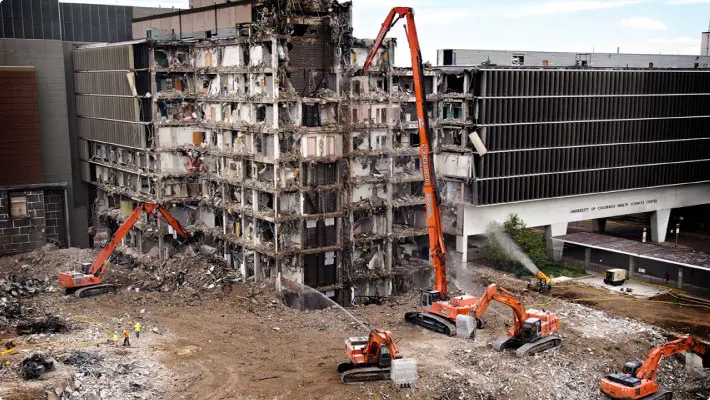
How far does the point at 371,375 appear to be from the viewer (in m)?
38.0

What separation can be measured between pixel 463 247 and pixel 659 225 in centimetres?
2563

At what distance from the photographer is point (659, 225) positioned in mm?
78125

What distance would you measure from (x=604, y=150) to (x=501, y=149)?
1310 cm

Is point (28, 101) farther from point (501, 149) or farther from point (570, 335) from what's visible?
point (570, 335)

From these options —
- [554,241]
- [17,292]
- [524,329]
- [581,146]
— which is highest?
[581,146]

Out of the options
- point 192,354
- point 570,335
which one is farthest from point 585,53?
point 192,354

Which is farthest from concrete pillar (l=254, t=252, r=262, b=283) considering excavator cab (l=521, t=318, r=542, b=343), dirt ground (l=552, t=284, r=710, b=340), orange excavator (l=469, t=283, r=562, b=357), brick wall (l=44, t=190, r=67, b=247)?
brick wall (l=44, t=190, r=67, b=247)

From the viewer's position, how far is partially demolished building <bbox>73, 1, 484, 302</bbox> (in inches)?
2009

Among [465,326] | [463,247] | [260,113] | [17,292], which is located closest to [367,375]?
[465,326]

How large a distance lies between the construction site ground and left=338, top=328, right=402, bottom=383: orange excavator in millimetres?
543

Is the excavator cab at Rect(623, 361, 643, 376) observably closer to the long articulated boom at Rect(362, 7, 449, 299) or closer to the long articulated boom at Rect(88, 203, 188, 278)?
the long articulated boom at Rect(362, 7, 449, 299)

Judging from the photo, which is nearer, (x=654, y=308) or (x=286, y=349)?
(x=286, y=349)

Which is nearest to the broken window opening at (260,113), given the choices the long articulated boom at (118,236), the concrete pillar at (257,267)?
the concrete pillar at (257,267)

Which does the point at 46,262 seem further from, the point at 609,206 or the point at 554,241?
the point at 609,206
